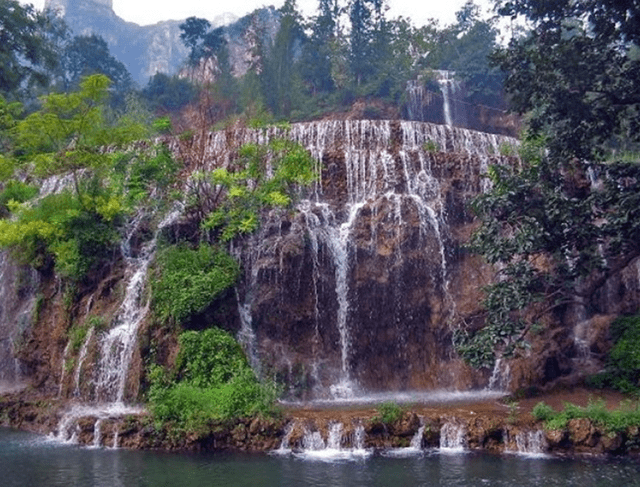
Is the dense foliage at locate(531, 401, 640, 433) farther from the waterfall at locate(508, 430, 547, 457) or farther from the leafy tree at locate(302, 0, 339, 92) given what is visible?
the leafy tree at locate(302, 0, 339, 92)

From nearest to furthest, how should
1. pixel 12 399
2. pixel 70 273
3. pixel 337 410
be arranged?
pixel 337 410 → pixel 12 399 → pixel 70 273

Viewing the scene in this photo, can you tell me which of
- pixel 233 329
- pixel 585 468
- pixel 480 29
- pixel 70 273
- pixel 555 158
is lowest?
pixel 585 468

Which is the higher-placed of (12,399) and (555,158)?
(555,158)

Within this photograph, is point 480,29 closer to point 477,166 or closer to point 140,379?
point 477,166

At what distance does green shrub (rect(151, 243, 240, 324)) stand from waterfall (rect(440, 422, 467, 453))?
6137 mm

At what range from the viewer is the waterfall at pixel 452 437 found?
42.3ft

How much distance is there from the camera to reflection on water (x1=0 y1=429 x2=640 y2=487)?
11.0 m

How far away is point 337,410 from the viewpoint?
48.8ft

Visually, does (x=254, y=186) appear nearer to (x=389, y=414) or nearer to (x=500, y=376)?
(x=500, y=376)

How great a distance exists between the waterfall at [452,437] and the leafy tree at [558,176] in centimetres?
138

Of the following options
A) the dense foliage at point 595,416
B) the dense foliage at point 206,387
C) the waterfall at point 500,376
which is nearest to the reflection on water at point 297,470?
the dense foliage at point 595,416

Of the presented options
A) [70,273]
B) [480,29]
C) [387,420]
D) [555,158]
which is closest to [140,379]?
[70,273]

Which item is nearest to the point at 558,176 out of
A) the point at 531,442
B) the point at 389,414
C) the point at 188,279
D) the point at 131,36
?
the point at 531,442

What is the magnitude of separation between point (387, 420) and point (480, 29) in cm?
3399
